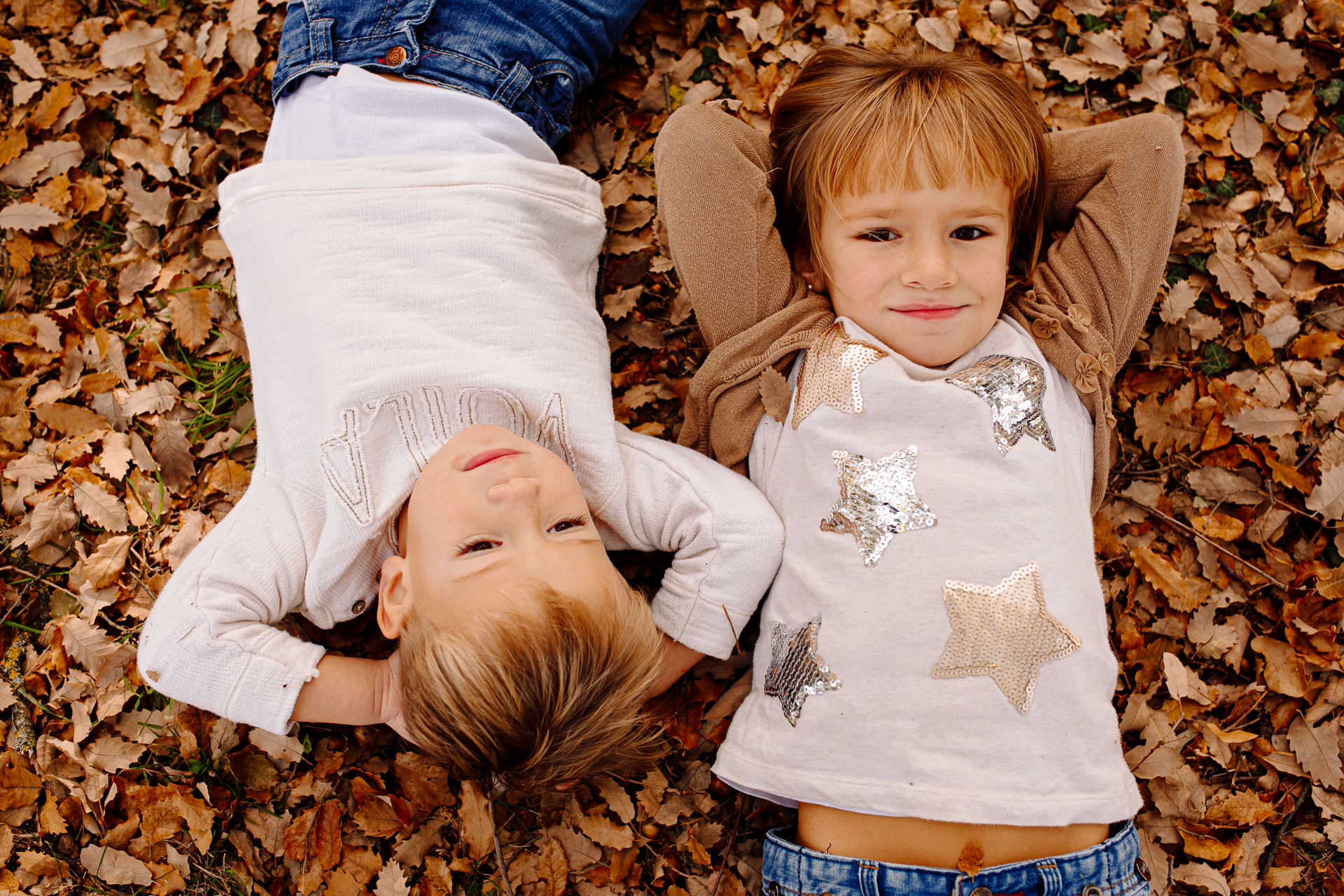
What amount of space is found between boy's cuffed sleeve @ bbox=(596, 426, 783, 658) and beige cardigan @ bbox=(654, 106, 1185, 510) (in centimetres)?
30

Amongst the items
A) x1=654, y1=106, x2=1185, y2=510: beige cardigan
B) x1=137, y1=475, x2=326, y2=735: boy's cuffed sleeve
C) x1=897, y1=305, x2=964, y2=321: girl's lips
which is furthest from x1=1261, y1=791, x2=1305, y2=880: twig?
x1=137, y1=475, x2=326, y2=735: boy's cuffed sleeve

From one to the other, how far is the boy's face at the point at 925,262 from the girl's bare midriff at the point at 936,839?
1547 mm

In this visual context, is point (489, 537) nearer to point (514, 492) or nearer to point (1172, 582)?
point (514, 492)

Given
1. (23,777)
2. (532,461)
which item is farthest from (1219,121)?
(23,777)

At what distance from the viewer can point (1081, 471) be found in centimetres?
306

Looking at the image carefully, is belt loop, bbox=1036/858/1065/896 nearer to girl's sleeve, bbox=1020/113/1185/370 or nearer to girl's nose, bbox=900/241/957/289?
girl's sleeve, bbox=1020/113/1185/370

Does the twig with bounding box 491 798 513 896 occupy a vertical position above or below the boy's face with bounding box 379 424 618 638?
below

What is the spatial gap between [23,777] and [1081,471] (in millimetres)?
4130

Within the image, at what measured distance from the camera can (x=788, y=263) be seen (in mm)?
3135

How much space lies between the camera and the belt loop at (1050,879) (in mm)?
2502

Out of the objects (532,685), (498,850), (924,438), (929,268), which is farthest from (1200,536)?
(498,850)

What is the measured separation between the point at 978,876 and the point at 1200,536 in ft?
5.99

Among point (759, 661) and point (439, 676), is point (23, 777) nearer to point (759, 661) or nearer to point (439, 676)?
point (439, 676)

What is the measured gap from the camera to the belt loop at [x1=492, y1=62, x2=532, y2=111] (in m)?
3.17
